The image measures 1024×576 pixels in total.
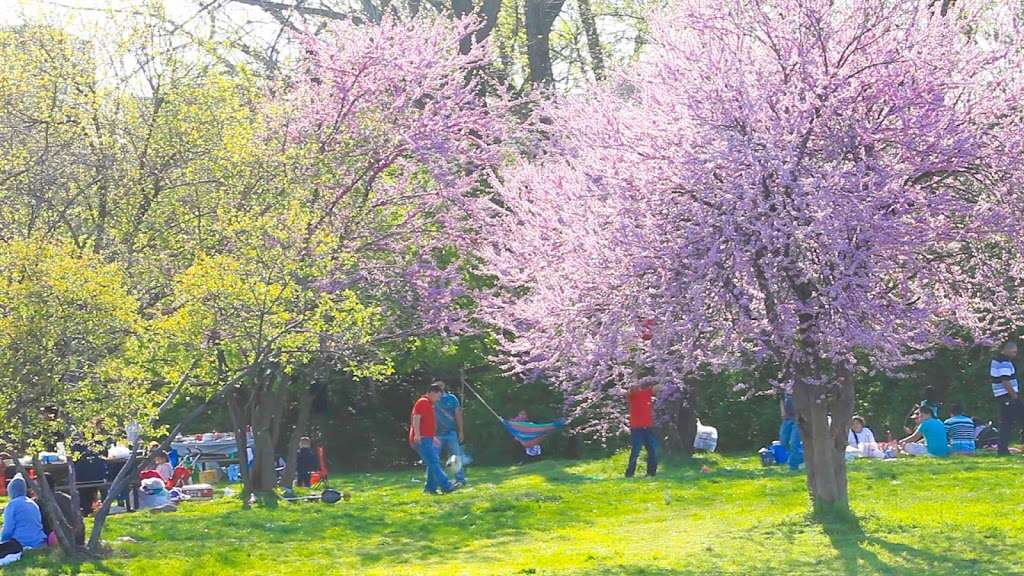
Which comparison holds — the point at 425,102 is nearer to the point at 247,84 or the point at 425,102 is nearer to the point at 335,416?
the point at 247,84

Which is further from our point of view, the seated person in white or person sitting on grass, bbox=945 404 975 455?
the seated person in white

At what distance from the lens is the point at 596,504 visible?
50.2 ft

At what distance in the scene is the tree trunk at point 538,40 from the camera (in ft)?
95.7

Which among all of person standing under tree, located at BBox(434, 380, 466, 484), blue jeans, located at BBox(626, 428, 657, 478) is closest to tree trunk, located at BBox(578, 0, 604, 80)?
person standing under tree, located at BBox(434, 380, 466, 484)

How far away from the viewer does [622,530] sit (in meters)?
13.3

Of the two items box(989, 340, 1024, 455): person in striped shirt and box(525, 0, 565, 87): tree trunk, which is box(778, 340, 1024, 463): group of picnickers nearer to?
box(989, 340, 1024, 455): person in striped shirt

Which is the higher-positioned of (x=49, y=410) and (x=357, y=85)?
(x=357, y=85)

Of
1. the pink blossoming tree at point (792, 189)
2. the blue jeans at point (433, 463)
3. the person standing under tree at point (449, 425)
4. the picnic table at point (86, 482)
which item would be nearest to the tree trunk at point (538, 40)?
the person standing under tree at point (449, 425)

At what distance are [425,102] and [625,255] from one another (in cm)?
930

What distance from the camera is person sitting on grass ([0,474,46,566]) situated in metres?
12.8

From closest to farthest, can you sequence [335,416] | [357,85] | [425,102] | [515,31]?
[357,85] < [425,102] < [335,416] < [515,31]

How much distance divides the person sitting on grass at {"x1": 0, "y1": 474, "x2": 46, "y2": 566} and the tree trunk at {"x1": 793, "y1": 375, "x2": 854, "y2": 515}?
21.8 ft

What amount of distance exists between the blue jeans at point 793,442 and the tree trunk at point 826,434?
5.31m

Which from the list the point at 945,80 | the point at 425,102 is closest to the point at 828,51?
the point at 945,80
